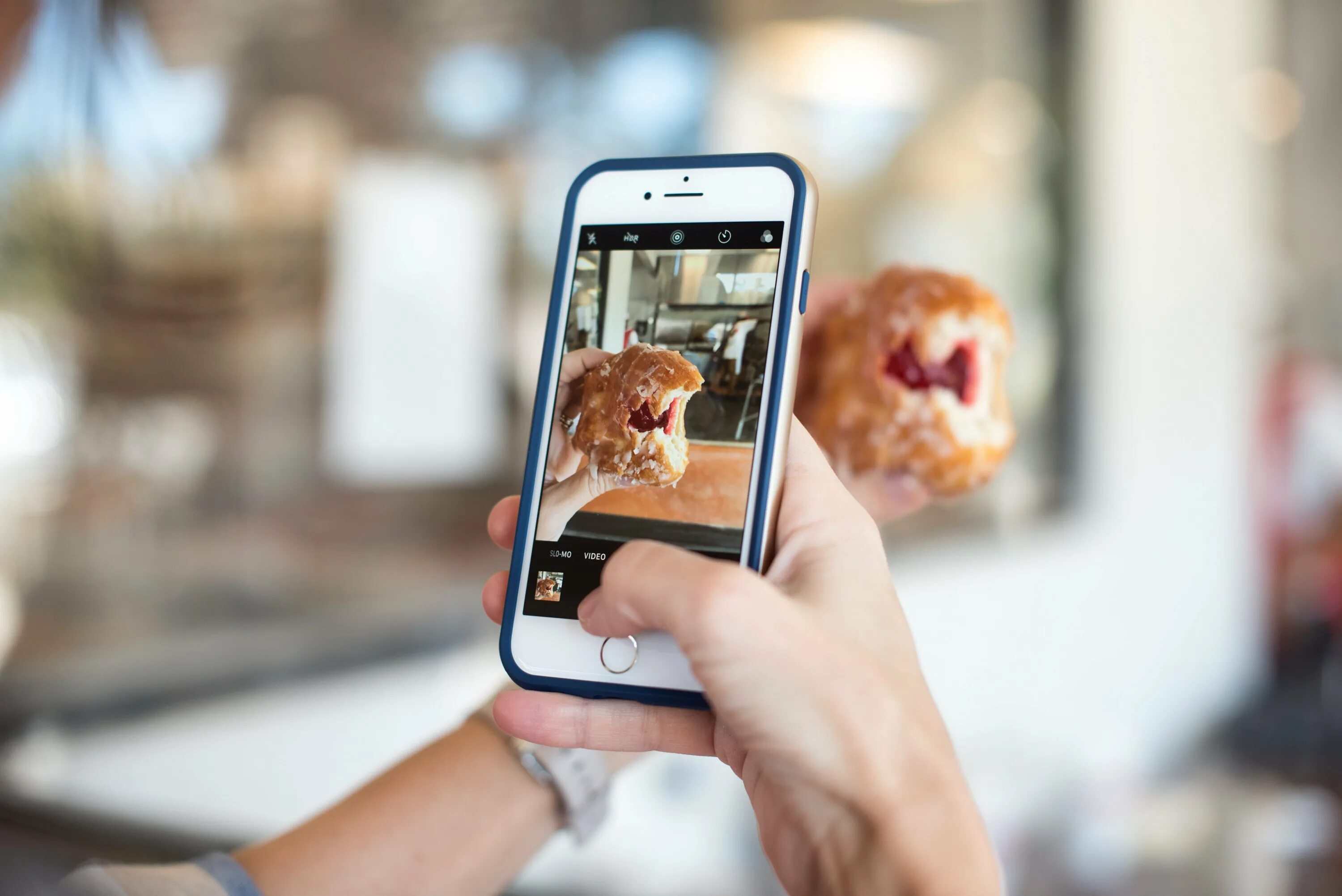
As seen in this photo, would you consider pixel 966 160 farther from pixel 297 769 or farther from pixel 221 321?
pixel 297 769

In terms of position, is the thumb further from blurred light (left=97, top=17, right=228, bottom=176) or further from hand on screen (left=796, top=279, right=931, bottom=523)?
blurred light (left=97, top=17, right=228, bottom=176)

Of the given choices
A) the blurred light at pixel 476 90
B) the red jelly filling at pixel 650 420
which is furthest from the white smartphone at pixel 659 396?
the blurred light at pixel 476 90

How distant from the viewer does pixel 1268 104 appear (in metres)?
3.32

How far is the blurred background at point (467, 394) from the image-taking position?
3.92 feet

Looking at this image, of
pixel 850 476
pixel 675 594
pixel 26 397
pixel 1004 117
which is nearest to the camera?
pixel 675 594

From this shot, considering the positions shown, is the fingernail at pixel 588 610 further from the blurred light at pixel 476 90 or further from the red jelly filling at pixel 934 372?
the blurred light at pixel 476 90

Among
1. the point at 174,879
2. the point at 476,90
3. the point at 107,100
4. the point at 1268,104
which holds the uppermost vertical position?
the point at 1268,104

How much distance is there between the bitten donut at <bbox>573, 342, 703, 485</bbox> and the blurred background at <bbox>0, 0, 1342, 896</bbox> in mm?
295

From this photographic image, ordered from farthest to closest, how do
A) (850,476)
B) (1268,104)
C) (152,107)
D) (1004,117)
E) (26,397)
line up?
(1268,104)
(1004,117)
(152,107)
(26,397)
(850,476)

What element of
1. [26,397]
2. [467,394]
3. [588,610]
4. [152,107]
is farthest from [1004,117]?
[588,610]

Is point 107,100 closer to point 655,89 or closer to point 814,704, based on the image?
point 655,89

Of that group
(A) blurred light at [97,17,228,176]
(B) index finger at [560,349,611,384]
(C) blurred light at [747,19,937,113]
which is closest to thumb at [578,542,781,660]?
(B) index finger at [560,349,611,384]

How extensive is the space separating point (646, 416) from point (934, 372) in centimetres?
20

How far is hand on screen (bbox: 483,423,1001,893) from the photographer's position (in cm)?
35
